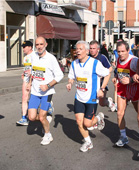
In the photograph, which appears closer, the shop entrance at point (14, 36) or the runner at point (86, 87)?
the runner at point (86, 87)

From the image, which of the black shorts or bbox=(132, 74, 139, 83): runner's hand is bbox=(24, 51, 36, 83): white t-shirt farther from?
bbox=(132, 74, 139, 83): runner's hand

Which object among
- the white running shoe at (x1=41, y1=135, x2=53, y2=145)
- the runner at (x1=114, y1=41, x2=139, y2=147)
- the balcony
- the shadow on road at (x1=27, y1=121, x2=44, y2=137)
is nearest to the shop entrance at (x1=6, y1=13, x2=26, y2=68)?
the balcony

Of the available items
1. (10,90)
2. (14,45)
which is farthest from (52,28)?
(10,90)

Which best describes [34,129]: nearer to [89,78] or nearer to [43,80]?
[43,80]

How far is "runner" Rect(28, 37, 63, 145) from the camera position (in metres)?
5.39

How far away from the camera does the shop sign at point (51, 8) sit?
21.2 m

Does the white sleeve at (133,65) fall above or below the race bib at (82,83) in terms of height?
above

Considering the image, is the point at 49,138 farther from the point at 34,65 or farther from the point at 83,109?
the point at 34,65

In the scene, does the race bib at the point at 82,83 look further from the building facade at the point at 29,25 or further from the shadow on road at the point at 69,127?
the building facade at the point at 29,25

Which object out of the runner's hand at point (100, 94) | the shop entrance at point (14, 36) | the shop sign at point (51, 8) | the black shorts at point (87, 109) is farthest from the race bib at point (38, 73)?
the shop sign at point (51, 8)

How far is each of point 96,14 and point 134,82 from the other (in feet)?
83.5

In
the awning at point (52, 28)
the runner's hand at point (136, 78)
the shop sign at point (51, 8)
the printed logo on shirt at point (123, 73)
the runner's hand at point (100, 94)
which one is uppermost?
the shop sign at point (51, 8)

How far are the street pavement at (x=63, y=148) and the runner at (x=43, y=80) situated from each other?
41cm

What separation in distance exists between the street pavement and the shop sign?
14.5m
